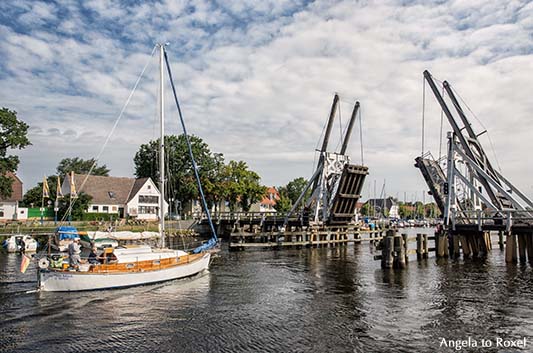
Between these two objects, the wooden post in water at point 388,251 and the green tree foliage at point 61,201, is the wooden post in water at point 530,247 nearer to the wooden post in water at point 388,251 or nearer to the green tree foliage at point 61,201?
the wooden post in water at point 388,251

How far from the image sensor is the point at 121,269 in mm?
18219

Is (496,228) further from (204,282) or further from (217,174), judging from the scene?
(217,174)

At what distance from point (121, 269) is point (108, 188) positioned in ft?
163

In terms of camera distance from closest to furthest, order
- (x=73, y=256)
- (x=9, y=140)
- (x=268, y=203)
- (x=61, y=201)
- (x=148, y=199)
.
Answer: (x=73, y=256)
(x=9, y=140)
(x=61, y=201)
(x=148, y=199)
(x=268, y=203)

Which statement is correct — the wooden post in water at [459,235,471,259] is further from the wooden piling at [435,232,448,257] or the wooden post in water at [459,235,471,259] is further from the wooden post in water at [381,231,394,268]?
the wooden post in water at [381,231,394,268]

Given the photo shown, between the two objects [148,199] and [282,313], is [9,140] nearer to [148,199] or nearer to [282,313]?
[148,199]

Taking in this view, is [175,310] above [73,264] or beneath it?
beneath

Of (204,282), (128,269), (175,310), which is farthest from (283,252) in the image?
(175,310)

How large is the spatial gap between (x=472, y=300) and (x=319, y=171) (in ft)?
68.1

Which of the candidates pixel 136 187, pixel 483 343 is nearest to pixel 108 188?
pixel 136 187

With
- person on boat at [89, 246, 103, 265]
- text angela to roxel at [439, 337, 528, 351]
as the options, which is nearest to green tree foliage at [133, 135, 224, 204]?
person on boat at [89, 246, 103, 265]

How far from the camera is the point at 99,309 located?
15.0 meters

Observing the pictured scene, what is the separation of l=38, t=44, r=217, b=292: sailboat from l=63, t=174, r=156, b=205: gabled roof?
44434mm

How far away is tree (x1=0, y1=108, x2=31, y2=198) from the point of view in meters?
41.8
